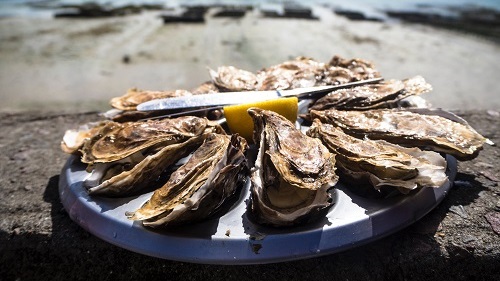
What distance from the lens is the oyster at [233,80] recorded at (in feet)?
6.79

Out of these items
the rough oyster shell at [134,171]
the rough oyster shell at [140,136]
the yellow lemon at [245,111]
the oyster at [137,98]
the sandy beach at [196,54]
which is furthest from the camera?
the sandy beach at [196,54]

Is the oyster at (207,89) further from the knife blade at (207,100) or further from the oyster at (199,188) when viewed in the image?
the oyster at (199,188)

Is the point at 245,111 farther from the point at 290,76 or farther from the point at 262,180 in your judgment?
the point at 290,76

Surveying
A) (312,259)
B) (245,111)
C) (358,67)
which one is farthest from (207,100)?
(358,67)

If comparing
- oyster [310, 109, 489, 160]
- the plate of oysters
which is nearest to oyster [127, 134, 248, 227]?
the plate of oysters

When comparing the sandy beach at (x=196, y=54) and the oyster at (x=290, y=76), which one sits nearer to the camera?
the oyster at (x=290, y=76)

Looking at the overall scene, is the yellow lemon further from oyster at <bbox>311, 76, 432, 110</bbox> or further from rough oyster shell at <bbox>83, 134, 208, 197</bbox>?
oyster at <bbox>311, 76, 432, 110</bbox>

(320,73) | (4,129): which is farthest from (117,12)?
(320,73)

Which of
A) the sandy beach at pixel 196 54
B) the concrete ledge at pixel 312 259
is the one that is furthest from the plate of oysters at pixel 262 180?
the sandy beach at pixel 196 54

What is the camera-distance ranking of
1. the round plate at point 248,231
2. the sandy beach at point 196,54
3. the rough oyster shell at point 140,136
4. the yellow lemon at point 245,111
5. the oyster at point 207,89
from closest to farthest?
the round plate at point 248,231 < the rough oyster shell at point 140,136 < the yellow lemon at point 245,111 < the oyster at point 207,89 < the sandy beach at point 196,54

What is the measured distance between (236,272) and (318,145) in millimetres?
574

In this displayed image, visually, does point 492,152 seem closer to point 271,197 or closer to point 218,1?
point 271,197

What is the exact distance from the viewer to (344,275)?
138 centimetres

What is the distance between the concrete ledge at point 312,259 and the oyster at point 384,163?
0.28 meters
